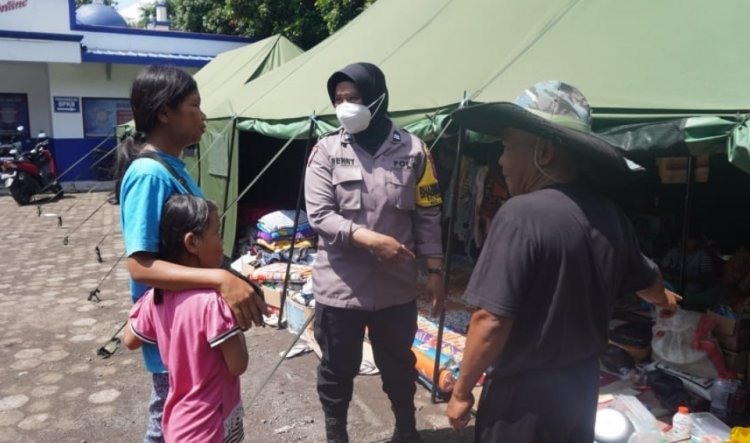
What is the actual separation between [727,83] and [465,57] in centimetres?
176

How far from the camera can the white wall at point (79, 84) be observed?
1406 centimetres

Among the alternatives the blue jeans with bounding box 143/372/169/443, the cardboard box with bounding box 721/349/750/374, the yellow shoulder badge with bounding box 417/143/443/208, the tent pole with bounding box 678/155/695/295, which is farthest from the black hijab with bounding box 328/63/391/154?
the cardboard box with bounding box 721/349/750/374

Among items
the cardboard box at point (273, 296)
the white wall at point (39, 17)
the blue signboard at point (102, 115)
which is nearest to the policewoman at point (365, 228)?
the cardboard box at point (273, 296)

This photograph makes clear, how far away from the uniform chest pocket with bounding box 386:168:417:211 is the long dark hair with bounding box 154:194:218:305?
1.06 metres

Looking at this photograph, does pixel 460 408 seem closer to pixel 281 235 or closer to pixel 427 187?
pixel 427 187

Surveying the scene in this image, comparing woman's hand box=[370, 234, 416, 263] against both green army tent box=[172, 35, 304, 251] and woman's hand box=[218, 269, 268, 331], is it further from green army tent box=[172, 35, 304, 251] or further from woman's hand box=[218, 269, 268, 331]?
green army tent box=[172, 35, 304, 251]

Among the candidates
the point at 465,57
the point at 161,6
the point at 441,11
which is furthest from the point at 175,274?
the point at 161,6

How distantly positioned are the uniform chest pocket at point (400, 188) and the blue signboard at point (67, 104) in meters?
13.8

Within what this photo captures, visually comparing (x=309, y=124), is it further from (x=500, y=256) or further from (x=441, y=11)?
(x=500, y=256)

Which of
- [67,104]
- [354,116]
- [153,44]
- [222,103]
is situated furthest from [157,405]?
[153,44]

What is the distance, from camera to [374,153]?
2701 millimetres

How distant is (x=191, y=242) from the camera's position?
1717mm

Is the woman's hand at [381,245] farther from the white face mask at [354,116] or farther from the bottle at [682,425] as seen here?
the bottle at [682,425]

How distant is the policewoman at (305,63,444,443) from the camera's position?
2.65 meters
